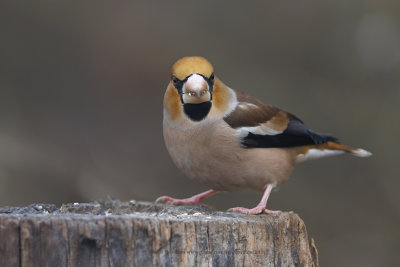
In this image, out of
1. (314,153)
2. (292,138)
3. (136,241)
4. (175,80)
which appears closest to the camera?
(136,241)

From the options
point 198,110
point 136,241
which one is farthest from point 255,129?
point 136,241

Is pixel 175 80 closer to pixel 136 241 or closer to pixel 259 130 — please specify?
pixel 259 130

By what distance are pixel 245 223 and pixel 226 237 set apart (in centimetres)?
16

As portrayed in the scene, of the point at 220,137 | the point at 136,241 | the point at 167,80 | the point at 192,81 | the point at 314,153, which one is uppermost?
the point at 167,80

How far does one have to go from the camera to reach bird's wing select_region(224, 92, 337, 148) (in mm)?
5039

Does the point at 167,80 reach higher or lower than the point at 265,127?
higher

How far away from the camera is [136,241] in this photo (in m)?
3.13

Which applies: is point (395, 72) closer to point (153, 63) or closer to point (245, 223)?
point (153, 63)

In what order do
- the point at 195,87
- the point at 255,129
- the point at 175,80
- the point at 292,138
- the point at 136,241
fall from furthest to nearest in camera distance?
the point at 292,138 → the point at 255,129 → the point at 175,80 → the point at 195,87 → the point at 136,241

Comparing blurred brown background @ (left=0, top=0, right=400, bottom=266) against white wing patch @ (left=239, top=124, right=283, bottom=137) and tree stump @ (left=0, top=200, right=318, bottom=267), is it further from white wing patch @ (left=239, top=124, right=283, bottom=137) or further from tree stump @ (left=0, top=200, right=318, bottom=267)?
tree stump @ (left=0, top=200, right=318, bottom=267)

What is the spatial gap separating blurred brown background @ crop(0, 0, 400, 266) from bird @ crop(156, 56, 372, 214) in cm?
241

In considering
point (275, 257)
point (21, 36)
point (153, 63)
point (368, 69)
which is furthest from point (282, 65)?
point (275, 257)

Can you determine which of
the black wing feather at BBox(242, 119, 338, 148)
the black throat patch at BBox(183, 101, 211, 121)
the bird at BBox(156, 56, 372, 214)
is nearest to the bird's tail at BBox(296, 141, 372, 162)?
the black wing feather at BBox(242, 119, 338, 148)

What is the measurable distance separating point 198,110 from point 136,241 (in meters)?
1.88
